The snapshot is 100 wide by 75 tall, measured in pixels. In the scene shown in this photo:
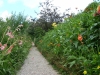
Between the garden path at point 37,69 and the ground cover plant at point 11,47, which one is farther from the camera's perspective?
the garden path at point 37,69

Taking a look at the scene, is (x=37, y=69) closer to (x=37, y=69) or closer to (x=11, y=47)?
(x=37, y=69)

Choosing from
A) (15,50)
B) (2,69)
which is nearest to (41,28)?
(15,50)

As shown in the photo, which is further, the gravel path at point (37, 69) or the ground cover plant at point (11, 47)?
the gravel path at point (37, 69)

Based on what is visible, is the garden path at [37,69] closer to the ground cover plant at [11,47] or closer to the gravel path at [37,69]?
the gravel path at [37,69]

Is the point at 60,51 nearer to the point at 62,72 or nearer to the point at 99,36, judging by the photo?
the point at 62,72

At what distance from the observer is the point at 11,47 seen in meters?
3.82

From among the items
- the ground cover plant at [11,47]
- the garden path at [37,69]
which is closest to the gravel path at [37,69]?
the garden path at [37,69]

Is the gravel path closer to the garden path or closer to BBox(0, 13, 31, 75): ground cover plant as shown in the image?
the garden path

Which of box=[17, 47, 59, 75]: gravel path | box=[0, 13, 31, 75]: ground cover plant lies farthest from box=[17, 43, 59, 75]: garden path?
box=[0, 13, 31, 75]: ground cover plant

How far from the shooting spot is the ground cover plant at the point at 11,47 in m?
4.35

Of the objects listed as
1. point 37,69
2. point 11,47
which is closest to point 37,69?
point 37,69

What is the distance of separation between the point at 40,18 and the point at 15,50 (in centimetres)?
1487

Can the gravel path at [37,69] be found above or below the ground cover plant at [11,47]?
below

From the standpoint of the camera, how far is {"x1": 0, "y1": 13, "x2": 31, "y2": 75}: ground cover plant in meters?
4.35
